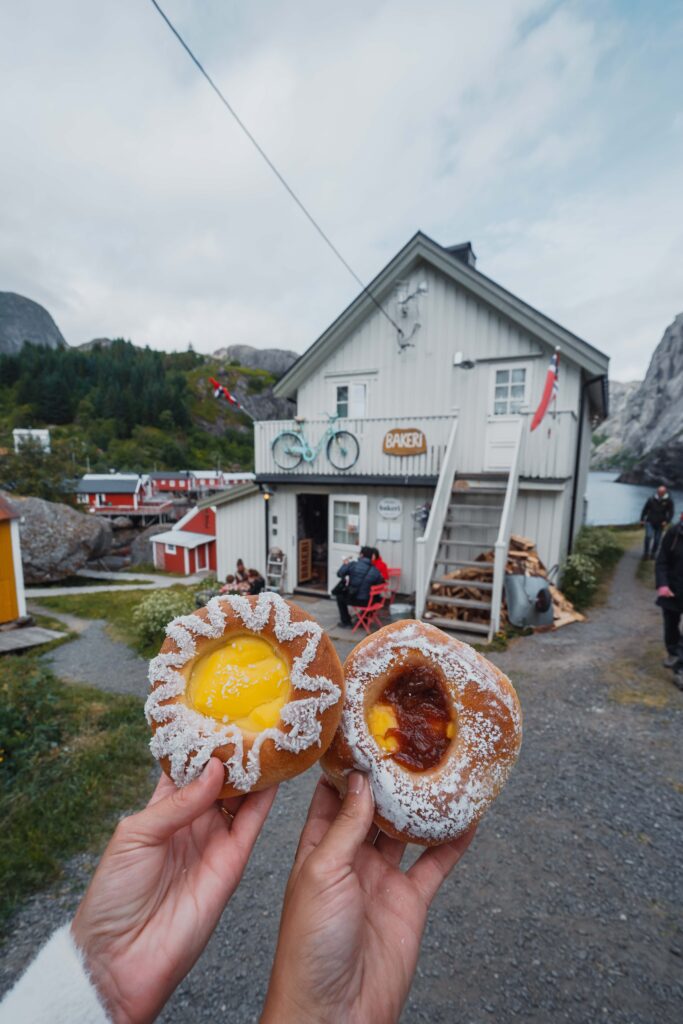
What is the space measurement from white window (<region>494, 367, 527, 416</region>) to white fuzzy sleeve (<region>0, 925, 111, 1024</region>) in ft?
36.5

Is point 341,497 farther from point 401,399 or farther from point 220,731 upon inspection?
point 220,731

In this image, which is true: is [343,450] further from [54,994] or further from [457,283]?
[54,994]

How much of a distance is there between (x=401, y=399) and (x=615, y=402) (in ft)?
522

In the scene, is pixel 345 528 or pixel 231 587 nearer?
pixel 231 587

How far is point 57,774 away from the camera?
4.45 m

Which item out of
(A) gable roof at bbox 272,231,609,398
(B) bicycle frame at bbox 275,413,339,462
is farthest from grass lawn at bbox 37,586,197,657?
(A) gable roof at bbox 272,231,609,398

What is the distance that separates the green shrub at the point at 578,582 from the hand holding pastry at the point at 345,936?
391 inches

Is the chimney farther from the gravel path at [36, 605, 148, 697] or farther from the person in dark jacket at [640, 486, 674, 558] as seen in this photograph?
the gravel path at [36, 605, 148, 697]

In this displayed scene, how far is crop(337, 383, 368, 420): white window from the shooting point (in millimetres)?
12891

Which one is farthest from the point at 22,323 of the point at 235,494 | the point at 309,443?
the point at 309,443

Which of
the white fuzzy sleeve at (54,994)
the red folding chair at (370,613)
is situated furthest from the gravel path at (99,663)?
the white fuzzy sleeve at (54,994)

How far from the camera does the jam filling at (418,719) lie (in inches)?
77.5

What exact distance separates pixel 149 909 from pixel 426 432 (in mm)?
9920

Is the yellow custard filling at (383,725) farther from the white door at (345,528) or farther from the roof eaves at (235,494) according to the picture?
the roof eaves at (235,494)
